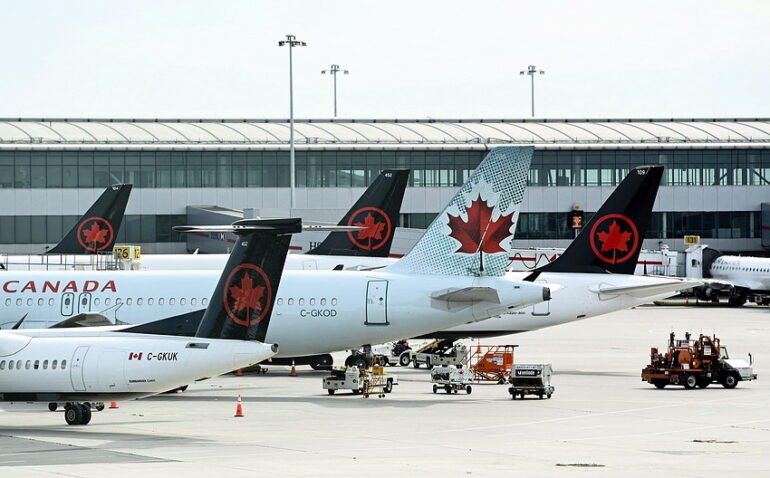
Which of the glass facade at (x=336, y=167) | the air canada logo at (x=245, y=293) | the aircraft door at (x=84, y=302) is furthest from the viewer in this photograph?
the glass facade at (x=336, y=167)

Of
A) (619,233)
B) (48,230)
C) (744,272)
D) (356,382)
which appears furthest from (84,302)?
(744,272)

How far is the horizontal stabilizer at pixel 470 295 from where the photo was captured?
41.6 metres

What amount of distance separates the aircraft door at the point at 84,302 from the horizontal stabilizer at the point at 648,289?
2002 cm

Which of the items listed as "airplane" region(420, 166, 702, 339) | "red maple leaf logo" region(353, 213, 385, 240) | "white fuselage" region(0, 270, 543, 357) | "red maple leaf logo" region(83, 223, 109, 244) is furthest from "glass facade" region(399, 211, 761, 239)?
"white fuselage" region(0, 270, 543, 357)

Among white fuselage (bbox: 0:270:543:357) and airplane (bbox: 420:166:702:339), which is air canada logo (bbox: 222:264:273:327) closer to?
white fuselage (bbox: 0:270:543:357)

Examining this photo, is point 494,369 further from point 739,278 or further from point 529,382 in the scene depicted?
point 739,278

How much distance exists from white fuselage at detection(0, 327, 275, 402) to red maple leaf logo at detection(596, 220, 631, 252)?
74.0 ft

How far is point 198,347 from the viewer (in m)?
33.2

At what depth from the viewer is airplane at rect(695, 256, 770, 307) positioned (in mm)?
103312

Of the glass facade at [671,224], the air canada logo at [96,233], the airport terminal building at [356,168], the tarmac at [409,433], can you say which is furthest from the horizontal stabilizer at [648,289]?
the glass facade at [671,224]

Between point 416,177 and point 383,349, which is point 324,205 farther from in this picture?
point 383,349

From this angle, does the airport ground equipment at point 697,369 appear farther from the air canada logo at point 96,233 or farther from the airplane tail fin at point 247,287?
the air canada logo at point 96,233

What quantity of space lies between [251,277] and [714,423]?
1416 centimetres

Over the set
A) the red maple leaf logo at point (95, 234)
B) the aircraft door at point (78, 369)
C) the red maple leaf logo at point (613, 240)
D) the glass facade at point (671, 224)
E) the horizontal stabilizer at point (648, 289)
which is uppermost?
the glass facade at point (671, 224)
